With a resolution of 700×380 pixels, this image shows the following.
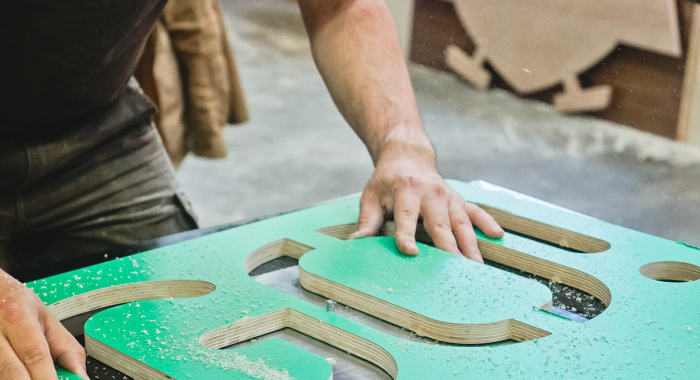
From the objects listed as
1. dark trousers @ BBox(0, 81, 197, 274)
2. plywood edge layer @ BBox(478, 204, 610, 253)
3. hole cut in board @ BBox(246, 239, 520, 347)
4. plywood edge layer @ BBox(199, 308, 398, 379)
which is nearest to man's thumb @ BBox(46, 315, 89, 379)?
plywood edge layer @ BBox(199, 308, 398, 379)

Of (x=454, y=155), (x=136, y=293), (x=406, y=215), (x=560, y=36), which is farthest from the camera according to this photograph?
(x=454, y=155)

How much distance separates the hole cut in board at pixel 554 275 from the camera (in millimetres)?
843

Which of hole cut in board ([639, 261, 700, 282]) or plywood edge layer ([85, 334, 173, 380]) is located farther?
hole cut in board ([639, 261, 700, 282])

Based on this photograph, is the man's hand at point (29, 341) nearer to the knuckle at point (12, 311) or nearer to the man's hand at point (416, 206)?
the knuckle at point (12, 311)

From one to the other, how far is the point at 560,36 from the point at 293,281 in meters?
1.16

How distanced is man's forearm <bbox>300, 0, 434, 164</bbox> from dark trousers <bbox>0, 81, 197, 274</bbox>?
0.99 ft

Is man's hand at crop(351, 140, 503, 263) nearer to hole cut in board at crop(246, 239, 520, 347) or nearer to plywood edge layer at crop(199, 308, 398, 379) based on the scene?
hole cut in board at crop(246, 239, 520, 347)

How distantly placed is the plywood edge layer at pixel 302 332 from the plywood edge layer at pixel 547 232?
1.37 feet

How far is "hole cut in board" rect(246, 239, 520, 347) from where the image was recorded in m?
0.77

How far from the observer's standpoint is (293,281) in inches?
35.5

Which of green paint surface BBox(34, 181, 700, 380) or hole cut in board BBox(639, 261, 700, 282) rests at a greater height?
hole cut in board BBox(639, 261, 700, 282)

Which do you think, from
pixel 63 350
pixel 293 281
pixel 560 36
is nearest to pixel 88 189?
pixel 293 281

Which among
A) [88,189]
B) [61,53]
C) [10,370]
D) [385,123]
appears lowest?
[10,370]

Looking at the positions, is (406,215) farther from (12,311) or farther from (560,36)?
(560,36)
